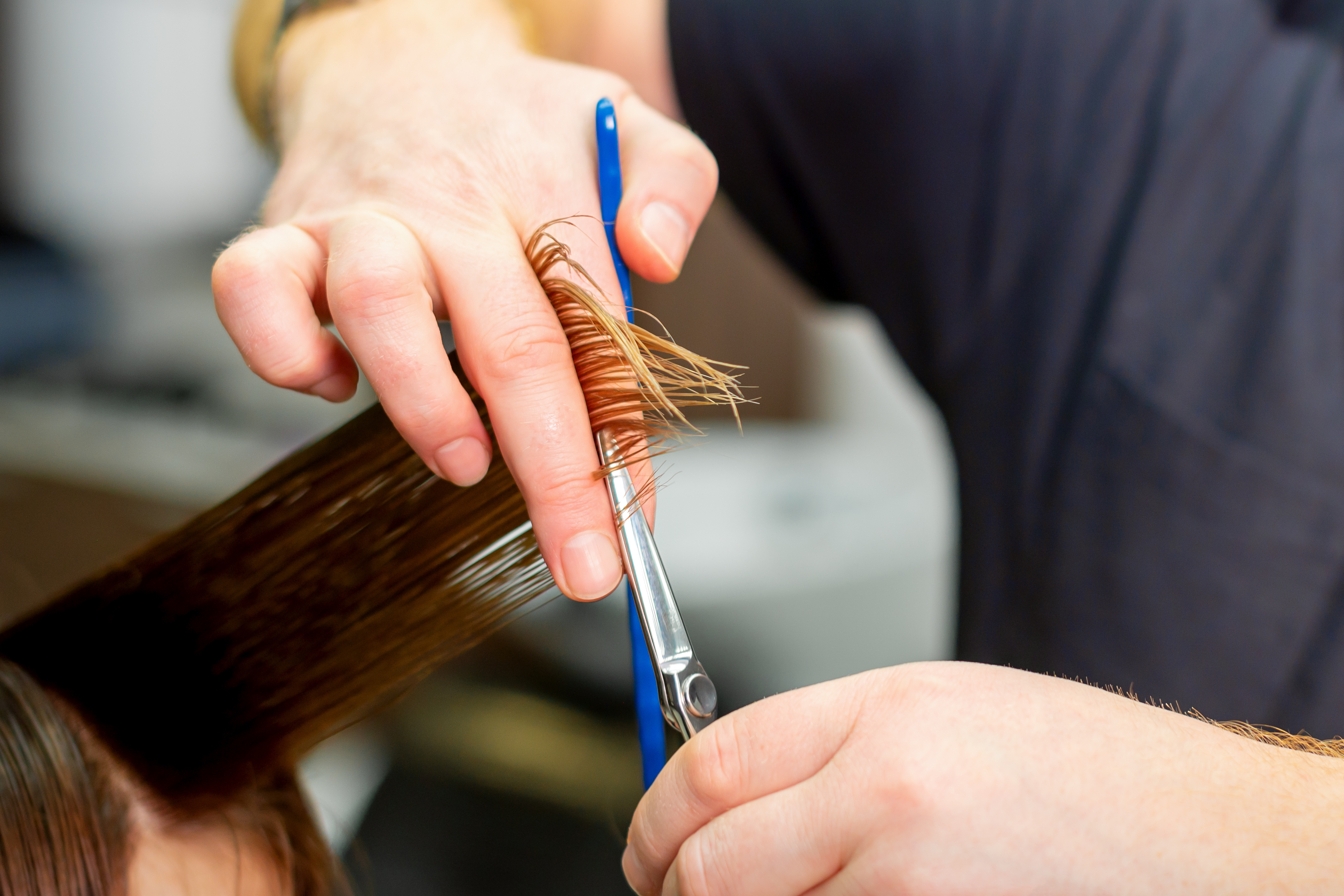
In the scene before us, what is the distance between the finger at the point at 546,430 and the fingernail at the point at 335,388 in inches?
3.8

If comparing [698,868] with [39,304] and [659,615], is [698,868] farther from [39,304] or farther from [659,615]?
[39,304]

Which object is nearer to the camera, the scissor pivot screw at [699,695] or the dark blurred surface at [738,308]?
the scissor pivot screw at [699,695]

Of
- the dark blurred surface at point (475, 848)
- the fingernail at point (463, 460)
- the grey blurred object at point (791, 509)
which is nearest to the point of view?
the fingernail at point (463, 460)

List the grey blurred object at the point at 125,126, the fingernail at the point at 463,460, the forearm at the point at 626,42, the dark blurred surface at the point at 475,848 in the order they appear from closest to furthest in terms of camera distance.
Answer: the fingernail at the point at 463,460 → the forearm at the point at 626,42 → the dark blurred surface at the point at 475,848 → the grey blurred object at the point at 125,126

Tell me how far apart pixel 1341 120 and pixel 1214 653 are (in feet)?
1.51

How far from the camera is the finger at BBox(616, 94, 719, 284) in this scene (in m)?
0.49

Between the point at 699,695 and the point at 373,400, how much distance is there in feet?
4.31

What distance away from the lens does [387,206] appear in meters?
0.50

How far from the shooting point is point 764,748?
39 centimetres

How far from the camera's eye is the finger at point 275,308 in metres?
0.47

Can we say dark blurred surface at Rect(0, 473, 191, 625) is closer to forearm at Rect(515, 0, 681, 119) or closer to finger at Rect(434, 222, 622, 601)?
forearm at Rect(515, 0, 681, 119)

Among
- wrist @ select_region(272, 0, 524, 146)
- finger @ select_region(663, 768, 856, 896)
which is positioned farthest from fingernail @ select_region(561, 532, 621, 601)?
wrist @ select_region(272, 0, 524, 146)

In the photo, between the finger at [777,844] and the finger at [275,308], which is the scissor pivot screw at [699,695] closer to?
the finger at [777,844]

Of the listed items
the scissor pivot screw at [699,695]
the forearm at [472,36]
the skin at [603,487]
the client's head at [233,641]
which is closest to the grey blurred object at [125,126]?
the forearm at [472,36]
